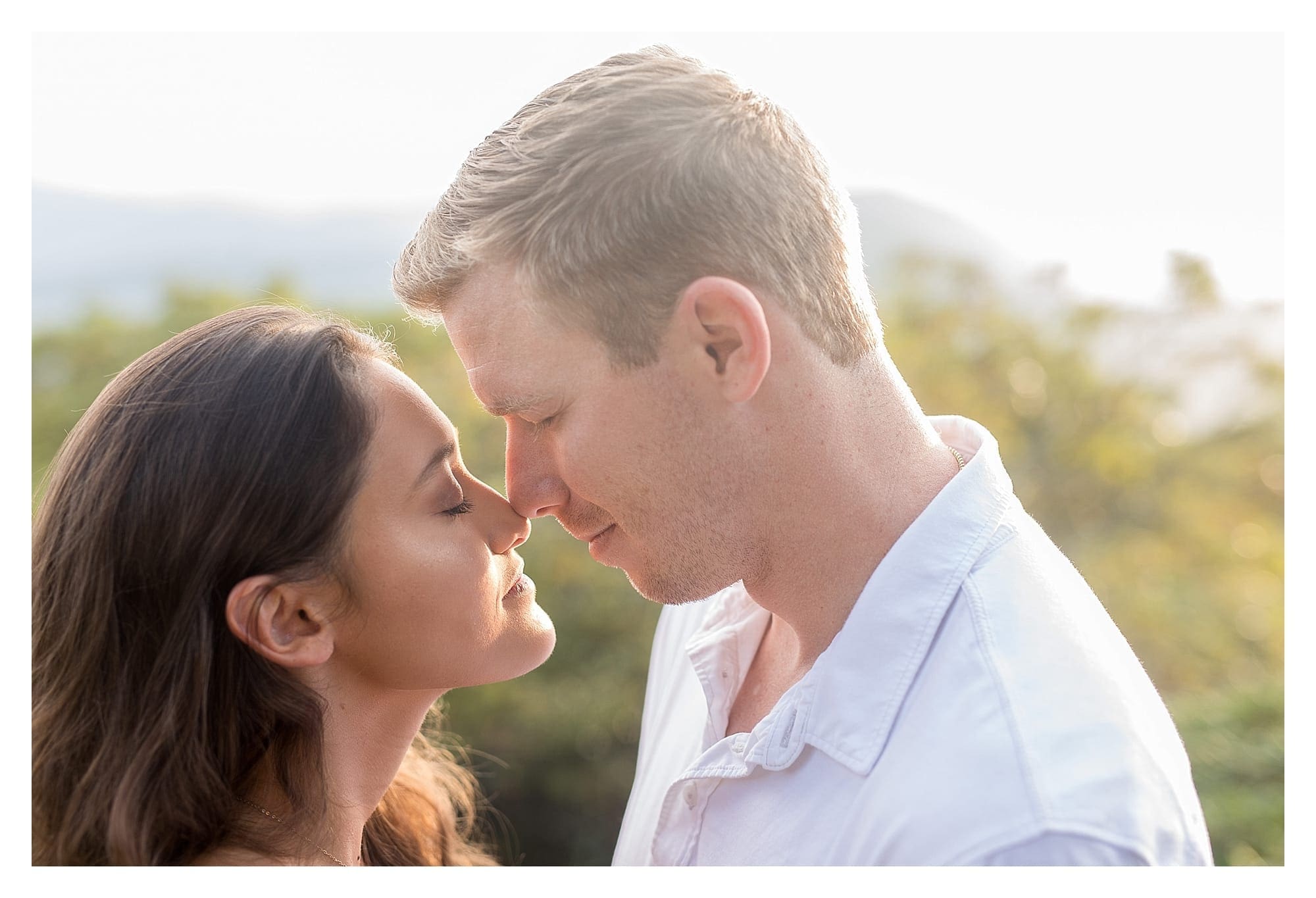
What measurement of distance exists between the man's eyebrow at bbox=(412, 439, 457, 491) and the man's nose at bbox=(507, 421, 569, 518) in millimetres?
106

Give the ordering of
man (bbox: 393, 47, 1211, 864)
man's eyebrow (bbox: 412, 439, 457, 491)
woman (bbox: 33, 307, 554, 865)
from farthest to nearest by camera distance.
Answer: man's eyebrow (bbox: 412, 439, 457, 491) < woman (bbox: 33, 307, 554, 865) < man (bbox: 393, 47, 1211, 864)

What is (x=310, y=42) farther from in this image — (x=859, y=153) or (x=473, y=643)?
(x=859, y=153)

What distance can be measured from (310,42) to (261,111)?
2.67 feet

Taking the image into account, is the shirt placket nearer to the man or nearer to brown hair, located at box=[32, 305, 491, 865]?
the man

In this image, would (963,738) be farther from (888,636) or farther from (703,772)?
(703,772)

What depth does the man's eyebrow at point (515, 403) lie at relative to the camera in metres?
1.77

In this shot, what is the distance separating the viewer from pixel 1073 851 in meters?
1.39

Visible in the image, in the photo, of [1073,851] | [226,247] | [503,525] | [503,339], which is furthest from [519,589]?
[226,247]

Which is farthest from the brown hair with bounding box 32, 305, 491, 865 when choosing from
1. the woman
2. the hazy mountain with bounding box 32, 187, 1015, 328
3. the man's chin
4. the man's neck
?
the hazy mountain with bounding box 32, 187, 1015, 328

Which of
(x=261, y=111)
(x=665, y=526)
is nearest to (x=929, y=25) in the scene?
(x=665, y=526)

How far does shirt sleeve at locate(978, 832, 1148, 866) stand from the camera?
1.39m

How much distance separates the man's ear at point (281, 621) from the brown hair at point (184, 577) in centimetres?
3

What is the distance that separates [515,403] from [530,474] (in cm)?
18

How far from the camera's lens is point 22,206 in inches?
78.8
